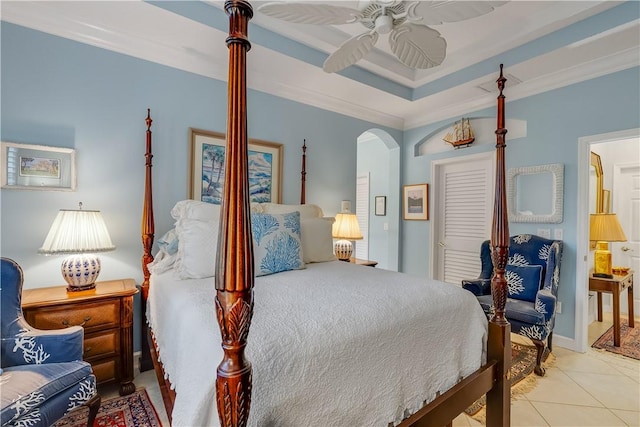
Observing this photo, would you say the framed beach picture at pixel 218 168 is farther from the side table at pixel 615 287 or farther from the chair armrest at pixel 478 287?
the side table at pixel 615 287

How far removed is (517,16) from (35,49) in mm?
3606

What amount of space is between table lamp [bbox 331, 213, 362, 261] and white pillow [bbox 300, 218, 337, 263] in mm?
741

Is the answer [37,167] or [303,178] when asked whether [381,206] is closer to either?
[303,178]

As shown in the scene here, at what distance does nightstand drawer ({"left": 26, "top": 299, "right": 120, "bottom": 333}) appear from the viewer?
1.74m

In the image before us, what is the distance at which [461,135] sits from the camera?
3.71 m

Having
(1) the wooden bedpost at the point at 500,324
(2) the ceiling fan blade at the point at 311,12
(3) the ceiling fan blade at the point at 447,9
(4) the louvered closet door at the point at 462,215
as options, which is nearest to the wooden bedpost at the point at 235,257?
(2) the ceiling fan blade at the point at 311,12

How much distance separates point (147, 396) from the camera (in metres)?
2.00

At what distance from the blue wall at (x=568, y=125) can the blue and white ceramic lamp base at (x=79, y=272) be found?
3.80 meters

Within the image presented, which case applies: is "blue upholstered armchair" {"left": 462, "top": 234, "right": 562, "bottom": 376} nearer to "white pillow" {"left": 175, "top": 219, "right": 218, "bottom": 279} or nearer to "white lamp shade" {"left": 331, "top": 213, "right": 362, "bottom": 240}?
"white lamp shade" {"left": 331, "top": 213, "right": 362, "bottom": 240}

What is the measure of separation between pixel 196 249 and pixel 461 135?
3.32 m

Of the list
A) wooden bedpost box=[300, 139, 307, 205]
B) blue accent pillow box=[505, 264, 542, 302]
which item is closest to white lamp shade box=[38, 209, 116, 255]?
wooden bedpost box=[300, 139, 307, 205]

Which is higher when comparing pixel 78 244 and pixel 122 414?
pixel 78 244

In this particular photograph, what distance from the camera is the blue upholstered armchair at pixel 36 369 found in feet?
4.04

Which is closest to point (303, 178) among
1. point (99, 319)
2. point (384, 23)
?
point (384, 23)
